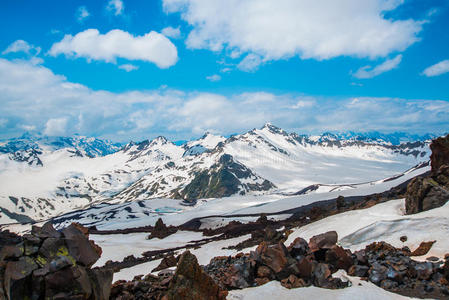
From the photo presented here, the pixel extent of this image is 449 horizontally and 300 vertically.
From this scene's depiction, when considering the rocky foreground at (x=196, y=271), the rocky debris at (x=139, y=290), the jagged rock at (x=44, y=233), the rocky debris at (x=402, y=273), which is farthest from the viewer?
the rocky debris at (x=402, y=273)

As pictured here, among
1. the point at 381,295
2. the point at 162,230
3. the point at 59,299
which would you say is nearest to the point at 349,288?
the point at 381,295

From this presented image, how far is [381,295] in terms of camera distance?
39.4 ft

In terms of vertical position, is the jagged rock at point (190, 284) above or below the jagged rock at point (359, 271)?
above

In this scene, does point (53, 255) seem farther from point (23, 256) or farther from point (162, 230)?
point (162, 230)

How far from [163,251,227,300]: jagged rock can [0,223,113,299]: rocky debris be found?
2.67 m

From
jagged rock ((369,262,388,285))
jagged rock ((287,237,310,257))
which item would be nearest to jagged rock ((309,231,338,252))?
jagged rock ((287,237,310,257))

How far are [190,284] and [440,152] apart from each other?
3424 centimetres

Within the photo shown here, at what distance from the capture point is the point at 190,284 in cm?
1102

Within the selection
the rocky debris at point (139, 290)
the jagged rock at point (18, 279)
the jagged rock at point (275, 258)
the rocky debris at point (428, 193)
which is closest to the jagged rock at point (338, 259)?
the jagged rock at point (275, 258)

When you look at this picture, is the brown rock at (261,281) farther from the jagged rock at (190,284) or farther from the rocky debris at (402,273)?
the rocky debris at (402,273)

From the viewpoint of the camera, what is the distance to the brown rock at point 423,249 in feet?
52.4

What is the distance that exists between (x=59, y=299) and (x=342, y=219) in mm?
25269

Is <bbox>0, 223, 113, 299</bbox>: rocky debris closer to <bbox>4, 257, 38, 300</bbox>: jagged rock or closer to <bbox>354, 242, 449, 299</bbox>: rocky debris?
<bbox>4, 257, 38, 300</bbox>: jagged rock

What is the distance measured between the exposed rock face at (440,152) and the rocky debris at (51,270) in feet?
116
